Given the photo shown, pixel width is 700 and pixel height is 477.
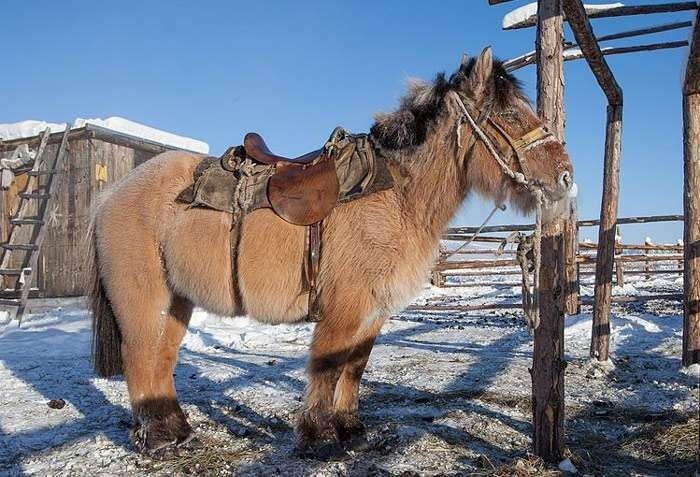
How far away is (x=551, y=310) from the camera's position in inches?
131

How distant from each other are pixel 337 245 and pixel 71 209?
10703mm

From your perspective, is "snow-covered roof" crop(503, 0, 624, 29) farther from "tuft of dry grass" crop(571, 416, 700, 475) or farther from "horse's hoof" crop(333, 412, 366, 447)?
"horse's hoof" crop(333, 412, 366, 447)

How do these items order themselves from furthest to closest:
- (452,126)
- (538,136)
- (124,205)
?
(124,205), (452,126), (538,136)

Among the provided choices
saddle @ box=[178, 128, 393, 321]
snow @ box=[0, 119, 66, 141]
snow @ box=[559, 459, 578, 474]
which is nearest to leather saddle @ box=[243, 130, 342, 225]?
saddle @ box=[178, 128, 393, 321]

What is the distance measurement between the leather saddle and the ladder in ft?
27.4

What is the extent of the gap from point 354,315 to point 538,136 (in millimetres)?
1650

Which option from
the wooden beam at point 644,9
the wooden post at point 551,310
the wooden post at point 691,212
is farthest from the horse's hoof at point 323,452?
the wooden beam at point 644,9

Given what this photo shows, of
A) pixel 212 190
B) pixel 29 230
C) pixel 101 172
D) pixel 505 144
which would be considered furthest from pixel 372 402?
pixel 29 230

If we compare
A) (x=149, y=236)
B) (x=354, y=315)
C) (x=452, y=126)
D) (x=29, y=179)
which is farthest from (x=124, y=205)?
(x=29, y=179)

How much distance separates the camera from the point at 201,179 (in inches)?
159

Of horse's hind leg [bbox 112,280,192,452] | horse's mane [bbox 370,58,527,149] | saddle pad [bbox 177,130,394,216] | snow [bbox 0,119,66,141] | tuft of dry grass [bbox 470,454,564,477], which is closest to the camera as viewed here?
tuft of dry grass [bbox 470,454,564,477]

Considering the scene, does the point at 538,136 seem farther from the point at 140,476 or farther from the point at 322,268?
the point at 140,476

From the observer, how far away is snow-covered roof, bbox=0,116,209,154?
41.8 ft

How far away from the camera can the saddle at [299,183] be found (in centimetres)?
359
